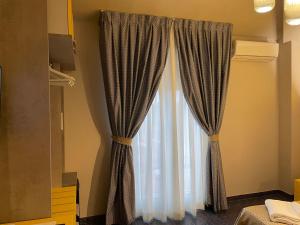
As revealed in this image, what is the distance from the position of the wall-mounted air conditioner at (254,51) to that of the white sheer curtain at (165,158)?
945 mm

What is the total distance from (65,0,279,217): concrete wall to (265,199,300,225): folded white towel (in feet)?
4.82

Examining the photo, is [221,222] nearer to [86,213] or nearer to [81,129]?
[86,213]

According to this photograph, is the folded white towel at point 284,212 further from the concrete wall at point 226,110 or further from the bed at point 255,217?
the concrete wall at point 226,110

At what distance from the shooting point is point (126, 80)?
284 cm

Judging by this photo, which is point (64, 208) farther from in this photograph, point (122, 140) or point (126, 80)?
point (126, 80)

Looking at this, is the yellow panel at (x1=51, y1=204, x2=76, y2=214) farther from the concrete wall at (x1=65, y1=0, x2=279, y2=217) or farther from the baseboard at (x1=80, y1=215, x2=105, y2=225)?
the baseboard at (x1=80, y1=215, x2=105, y2=225)

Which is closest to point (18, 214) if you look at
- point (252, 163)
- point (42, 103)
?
point (42, 103)

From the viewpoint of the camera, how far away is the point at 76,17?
9.34ft

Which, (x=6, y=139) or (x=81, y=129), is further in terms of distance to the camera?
(x=81, y=129)

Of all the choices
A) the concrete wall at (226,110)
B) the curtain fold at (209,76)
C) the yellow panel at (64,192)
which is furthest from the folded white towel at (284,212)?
the yellow panel at (64,192)

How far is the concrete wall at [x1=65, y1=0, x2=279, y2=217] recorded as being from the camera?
291cm

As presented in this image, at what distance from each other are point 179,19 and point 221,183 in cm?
218

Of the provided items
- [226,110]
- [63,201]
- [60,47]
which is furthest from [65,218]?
[226,110]

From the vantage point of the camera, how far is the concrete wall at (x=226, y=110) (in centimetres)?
291
